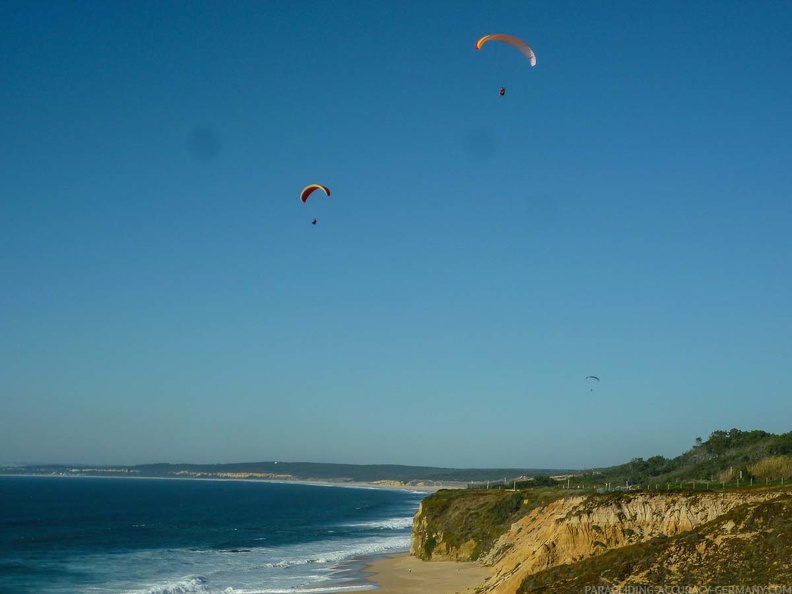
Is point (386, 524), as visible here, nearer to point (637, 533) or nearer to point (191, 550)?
point (191, 550)

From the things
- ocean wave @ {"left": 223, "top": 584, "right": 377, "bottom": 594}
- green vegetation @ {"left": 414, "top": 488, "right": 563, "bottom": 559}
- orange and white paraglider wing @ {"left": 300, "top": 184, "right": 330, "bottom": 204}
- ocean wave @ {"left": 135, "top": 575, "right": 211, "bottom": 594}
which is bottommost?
ocean wave @ {"left": 135, "top": 575, "right": 211, "bottom": 594}

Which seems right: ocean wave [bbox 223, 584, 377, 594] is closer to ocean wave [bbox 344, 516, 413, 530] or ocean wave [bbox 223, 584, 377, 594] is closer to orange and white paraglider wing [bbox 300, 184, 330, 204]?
orange and white paraglider wing [bbox 300, 184, 330, 204]

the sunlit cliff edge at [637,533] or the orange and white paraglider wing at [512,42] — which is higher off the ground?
the orange and white paraglider wing at [512,42]

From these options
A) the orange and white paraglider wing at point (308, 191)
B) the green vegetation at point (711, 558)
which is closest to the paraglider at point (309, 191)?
the orange and white paraglider wing at point (308, 191)

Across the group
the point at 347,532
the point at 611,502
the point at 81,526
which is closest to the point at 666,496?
the point at 611,502

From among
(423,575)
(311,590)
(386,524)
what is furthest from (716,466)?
(386,524)

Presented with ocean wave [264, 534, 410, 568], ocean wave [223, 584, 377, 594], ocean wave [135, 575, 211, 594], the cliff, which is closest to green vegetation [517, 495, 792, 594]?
the cliff

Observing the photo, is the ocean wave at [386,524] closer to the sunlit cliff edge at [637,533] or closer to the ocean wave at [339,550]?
the ocean wave at [339,550]
